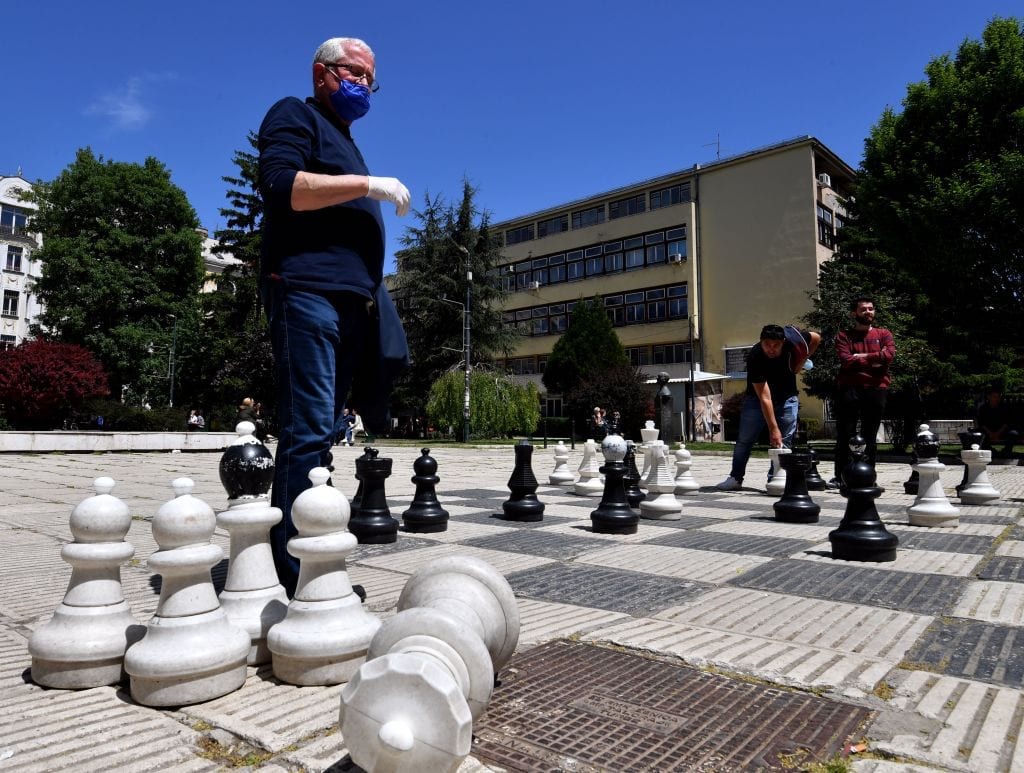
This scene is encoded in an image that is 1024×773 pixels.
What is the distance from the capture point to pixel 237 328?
35188 mm

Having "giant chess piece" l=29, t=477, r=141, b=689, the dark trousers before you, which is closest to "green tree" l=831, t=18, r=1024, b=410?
the dark trousers

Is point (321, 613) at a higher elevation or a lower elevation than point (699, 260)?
lower

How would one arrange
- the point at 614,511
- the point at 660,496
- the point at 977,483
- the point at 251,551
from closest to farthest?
the point at 251,551 < the point at 614,511 < the point at 660,496 < the point at 977,483

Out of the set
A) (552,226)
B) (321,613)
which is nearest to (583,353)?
(552,226)

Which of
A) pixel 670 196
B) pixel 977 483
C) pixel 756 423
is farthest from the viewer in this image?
pixel 670 196

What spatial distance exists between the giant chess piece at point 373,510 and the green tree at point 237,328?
97.5ft

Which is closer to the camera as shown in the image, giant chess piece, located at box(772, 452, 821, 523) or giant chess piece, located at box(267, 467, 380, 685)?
giant chess piece, located at box(267, 467, 380, 685)

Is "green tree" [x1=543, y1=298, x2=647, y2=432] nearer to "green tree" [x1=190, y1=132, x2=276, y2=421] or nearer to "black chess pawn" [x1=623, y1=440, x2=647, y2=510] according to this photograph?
"green tree" [x1=190, y1=132, x2=276, y2=421]

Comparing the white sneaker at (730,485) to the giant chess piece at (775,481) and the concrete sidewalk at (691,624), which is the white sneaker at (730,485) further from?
the concrete sidewalk at (691,624)

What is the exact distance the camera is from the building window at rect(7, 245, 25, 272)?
4838 centimetres

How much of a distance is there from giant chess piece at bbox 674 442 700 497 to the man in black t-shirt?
0.88 m

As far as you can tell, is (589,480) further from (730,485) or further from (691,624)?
(691,624)

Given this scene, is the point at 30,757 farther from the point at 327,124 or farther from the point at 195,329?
the point at 195,329

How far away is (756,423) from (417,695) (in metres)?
6.74
